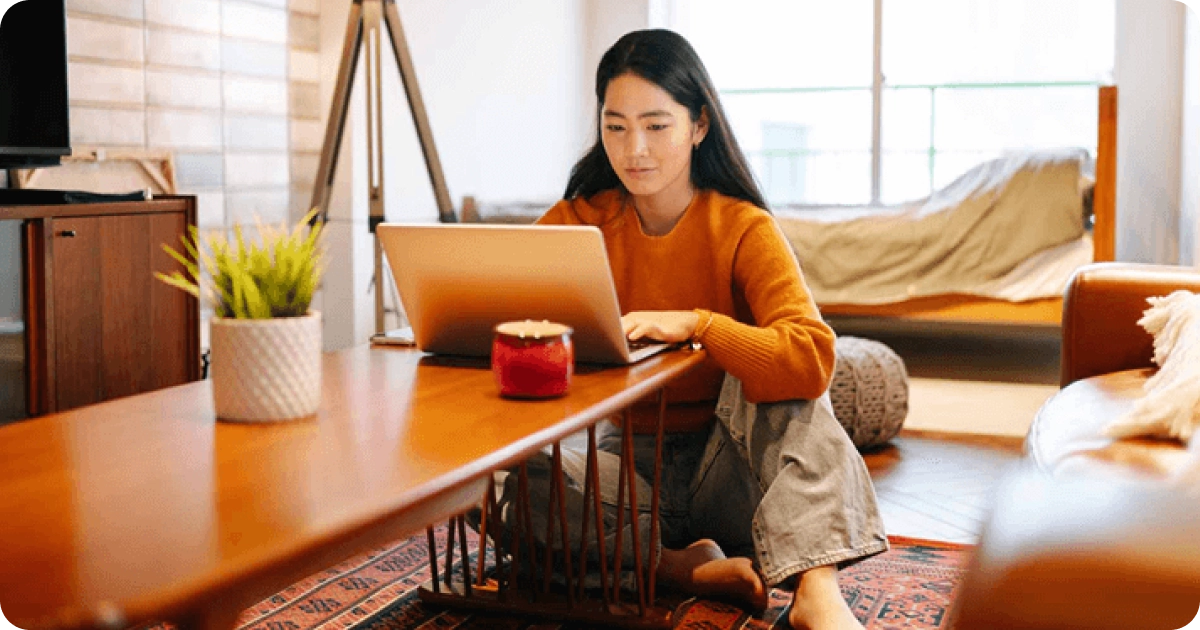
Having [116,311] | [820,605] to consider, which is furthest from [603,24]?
[820,605]

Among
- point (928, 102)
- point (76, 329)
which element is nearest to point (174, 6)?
point (76, 329)

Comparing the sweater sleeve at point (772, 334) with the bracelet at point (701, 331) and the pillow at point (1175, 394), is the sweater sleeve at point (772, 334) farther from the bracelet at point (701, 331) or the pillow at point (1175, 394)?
the pillow at point (1175, 394)

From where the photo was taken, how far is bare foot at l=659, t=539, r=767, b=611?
1906mm

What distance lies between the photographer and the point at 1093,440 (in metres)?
1.46

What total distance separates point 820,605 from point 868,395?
147cm

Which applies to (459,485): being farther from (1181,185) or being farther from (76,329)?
(1181,185)

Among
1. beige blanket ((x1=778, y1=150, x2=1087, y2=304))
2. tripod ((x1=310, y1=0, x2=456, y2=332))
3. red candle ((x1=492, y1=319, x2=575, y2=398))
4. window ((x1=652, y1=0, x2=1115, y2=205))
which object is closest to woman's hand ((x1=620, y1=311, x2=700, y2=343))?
red candle ((x1=492, y1=319, x2=575, y2=398))

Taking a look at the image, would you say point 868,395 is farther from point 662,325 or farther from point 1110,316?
point 662,325

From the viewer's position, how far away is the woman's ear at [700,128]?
6.47 feet

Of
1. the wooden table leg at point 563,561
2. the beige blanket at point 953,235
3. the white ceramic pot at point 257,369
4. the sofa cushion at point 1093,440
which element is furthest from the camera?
the beige blanket at point 953,235

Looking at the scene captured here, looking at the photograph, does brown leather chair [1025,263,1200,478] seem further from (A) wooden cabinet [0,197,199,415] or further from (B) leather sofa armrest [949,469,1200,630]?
(A) wooden cabinet [0,197,199,415]

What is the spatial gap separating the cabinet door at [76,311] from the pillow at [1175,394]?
2117 millimetres

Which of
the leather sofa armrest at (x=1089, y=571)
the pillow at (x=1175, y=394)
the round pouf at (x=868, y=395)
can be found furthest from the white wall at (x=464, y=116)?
the leather sofa armrest at (x=1089, y=571)

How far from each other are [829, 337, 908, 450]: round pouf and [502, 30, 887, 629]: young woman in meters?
1.14
